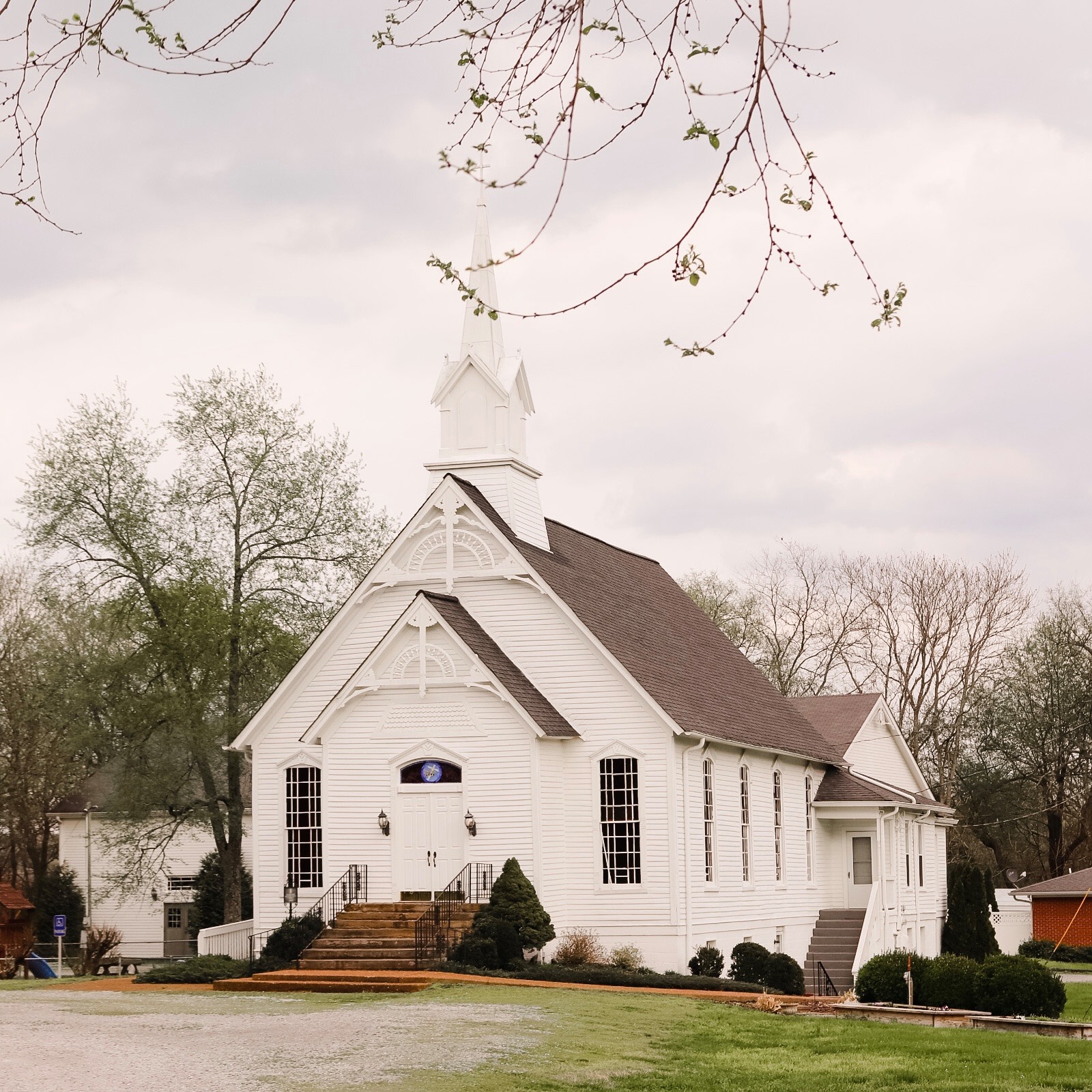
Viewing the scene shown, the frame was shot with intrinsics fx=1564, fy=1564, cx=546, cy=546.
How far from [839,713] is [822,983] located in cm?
1116

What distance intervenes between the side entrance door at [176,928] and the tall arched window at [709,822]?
28.1 meters

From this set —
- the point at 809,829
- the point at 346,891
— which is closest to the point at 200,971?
the point at 346,891

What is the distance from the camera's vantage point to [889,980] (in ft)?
72.1

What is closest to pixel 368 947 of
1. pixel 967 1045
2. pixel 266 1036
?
pixel 266 1036

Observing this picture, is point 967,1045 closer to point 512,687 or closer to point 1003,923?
point 512,687

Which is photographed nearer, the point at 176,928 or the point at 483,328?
the point at 483,328

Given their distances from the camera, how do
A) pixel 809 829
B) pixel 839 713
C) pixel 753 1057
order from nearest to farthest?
1. pixel 753 1057
2. pixel 809 829
3. pixel 839 713

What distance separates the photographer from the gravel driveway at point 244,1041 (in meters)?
13.1

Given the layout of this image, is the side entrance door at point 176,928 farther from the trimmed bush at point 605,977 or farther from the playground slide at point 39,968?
the trimmed bush at point 605,977

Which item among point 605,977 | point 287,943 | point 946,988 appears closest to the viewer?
point 946,988

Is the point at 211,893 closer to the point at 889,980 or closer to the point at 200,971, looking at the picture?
the point at 200,971

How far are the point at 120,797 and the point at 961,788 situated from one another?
4076 cm

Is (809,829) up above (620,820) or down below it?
below

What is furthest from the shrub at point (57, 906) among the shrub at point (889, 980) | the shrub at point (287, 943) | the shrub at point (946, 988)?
the shrub at point (946, 988)
